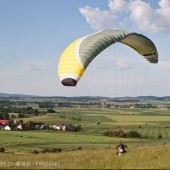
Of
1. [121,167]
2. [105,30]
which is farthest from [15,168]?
[105,30]

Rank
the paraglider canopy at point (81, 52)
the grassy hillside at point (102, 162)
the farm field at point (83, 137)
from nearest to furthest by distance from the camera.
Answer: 1. the grassy hillside at point (102, 162)
2. the paraglider canopy at point (81, 52)
3. the farm field at point (83, 137)

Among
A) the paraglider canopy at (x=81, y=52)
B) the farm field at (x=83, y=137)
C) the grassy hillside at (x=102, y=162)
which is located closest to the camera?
the grassy hillside at (x=102, y=162)

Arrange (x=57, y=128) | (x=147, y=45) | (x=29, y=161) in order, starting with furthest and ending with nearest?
1. (x=57, y=128)
2. (x=147, y=45)
3. (x=29, y=161)

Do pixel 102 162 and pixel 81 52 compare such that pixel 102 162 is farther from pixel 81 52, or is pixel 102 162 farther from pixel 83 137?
pixel 83 137

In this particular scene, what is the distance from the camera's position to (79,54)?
14672mm

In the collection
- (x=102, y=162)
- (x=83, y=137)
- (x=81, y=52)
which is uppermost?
(x=81, y=52)

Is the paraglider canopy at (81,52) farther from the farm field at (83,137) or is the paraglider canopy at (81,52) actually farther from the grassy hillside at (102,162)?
the farm field at (83,137)

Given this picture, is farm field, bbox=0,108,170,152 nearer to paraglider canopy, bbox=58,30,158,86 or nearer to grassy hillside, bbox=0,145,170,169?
paraglider canopy, bbox=58,30,158,86

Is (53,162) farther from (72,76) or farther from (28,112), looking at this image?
(28,112)

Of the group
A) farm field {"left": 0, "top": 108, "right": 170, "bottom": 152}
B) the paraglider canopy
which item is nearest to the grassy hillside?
the paraglider canopy

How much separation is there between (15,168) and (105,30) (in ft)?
28.4

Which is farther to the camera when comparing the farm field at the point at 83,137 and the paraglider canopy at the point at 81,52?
the farm field at the point at 83,137

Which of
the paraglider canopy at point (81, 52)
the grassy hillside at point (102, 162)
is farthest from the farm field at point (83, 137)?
the grassy hillside at point (102, 162)

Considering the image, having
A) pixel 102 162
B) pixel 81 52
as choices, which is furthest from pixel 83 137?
pixel 102 162
